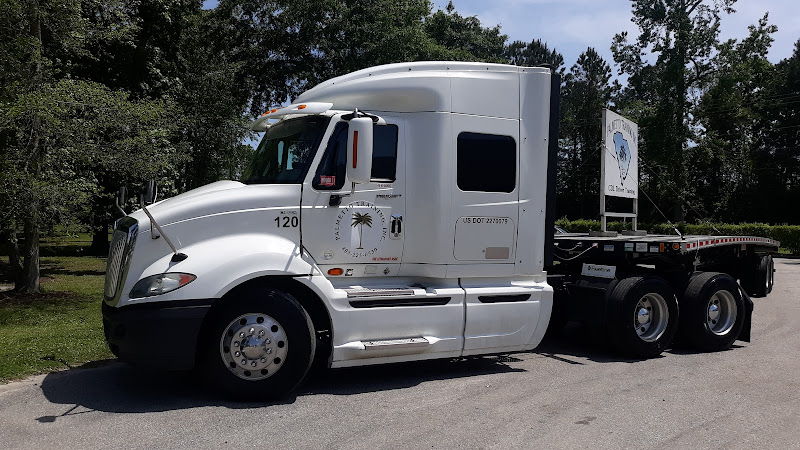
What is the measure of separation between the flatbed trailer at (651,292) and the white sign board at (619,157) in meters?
1.18

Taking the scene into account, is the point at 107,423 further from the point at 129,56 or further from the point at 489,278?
the point at 129,56

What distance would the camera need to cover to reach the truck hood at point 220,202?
20.0 feet

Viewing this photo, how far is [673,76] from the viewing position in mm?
40500

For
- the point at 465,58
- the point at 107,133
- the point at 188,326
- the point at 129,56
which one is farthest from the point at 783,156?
the point at 188,326

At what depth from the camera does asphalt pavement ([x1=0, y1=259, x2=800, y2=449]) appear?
508 cm

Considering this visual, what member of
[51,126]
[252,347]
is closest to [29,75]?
[51,126]

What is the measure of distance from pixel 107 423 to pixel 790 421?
5.66 meters

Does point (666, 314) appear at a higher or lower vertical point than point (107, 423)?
higher

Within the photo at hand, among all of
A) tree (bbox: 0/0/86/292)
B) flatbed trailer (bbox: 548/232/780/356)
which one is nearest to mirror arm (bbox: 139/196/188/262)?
flatbed trailer (bbox: 548/232/780/356)

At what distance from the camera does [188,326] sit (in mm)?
5746

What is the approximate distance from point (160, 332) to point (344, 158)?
237cm

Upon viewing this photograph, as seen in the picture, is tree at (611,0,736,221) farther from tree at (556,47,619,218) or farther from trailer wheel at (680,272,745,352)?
trailer wheel at (680,272,745,352)

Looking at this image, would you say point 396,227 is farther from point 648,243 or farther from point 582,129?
point 582,129

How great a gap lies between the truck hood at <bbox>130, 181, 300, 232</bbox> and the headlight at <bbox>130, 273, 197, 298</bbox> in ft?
1.62
